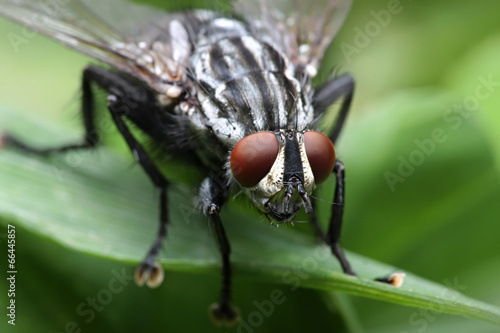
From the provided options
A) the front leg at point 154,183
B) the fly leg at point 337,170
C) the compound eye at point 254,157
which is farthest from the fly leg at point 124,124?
the fly leg at point 337,170

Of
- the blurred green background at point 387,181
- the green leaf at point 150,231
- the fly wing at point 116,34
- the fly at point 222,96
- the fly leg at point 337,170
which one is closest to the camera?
the green leaf at point 150,231

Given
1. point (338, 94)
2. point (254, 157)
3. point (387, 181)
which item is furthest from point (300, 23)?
point (254, 157)

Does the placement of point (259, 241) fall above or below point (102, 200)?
above

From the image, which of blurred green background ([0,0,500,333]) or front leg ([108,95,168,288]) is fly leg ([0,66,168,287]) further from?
blurred green background ([0,0,500,333])

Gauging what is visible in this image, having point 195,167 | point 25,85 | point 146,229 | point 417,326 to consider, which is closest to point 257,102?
point 195,167

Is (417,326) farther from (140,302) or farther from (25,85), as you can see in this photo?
(25,85)

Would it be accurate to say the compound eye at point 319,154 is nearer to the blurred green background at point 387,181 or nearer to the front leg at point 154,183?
the blurred green background at point 387,181
